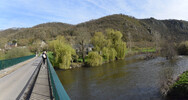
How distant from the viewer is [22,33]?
124 meters

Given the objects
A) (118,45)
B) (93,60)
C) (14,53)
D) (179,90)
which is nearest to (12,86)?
(179,90)

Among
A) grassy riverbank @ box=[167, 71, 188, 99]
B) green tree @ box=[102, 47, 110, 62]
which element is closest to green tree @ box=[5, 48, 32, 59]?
green tree @ box=[102, 47, 110, 62]

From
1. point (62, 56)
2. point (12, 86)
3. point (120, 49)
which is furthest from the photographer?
point (120, 49)

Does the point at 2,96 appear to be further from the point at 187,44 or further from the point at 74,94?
the point at 187,44

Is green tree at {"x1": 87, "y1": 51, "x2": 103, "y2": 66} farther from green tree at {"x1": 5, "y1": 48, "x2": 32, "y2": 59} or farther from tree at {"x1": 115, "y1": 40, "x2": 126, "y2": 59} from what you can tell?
green tree at {"x1": 5, "y1": 48, "x2": 32, "y2": 59}

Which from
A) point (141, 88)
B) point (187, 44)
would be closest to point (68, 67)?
point (141, 88)

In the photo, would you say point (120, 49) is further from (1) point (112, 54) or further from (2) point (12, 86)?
(2) point (12, 86)

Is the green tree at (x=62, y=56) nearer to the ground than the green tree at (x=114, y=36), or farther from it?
nearer to the ground

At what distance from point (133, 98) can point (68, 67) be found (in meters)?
23.5

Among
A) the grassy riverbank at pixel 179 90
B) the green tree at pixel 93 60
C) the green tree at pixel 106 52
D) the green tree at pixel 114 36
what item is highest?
the green tree at pixel 114 36

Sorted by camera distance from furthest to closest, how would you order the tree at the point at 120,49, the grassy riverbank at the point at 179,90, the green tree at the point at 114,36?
the green tree at the point at 114,36 < the tree at the point at 120,49 < the grassy riverbank at the point at 179,90

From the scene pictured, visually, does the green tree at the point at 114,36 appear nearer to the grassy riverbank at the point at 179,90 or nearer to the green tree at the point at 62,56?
the green tree at the point at 62,56

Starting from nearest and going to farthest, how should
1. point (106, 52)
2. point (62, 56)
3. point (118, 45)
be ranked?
point (62, 56), point (106, 52), point (118, 45)

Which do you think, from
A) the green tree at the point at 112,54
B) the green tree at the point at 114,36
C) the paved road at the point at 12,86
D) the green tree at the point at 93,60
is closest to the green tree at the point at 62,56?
the green tree at the point at 93,60
